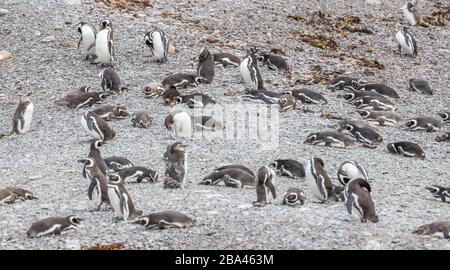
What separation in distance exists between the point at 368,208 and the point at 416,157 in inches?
157

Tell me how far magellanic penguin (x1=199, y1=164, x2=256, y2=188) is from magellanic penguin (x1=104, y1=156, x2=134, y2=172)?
117cm

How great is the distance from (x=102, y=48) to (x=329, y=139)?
529cm

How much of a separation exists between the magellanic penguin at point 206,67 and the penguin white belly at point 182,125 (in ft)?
9.00

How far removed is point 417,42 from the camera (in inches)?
817

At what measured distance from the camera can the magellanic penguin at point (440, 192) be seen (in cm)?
1165

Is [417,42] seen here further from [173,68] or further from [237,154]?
[237,154]

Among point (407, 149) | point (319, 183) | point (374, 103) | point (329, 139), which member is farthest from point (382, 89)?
point (319, 183)

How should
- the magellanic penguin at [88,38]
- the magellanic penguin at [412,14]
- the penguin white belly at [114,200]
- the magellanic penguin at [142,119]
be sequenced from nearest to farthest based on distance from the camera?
the penguin white belly at [114,200] < the magellanic penguin at [142,119] < the magellanic penguin at [88,38] < the magellanic penguin at [412,14]

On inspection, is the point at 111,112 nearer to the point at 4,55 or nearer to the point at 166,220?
the point at 4,55

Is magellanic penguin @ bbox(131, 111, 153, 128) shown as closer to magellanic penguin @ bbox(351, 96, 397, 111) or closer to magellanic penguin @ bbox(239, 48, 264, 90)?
magellanic penguin @ bbox(239, 48, 264, 90)

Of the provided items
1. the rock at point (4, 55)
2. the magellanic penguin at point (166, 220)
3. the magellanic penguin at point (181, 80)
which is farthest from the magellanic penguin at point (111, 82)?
the magellanic penguin at point (166, 220)

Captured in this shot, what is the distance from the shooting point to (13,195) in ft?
36.3

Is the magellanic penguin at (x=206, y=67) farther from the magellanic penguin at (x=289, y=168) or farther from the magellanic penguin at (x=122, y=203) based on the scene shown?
the magellanic penguin at (x=122, y=203)
